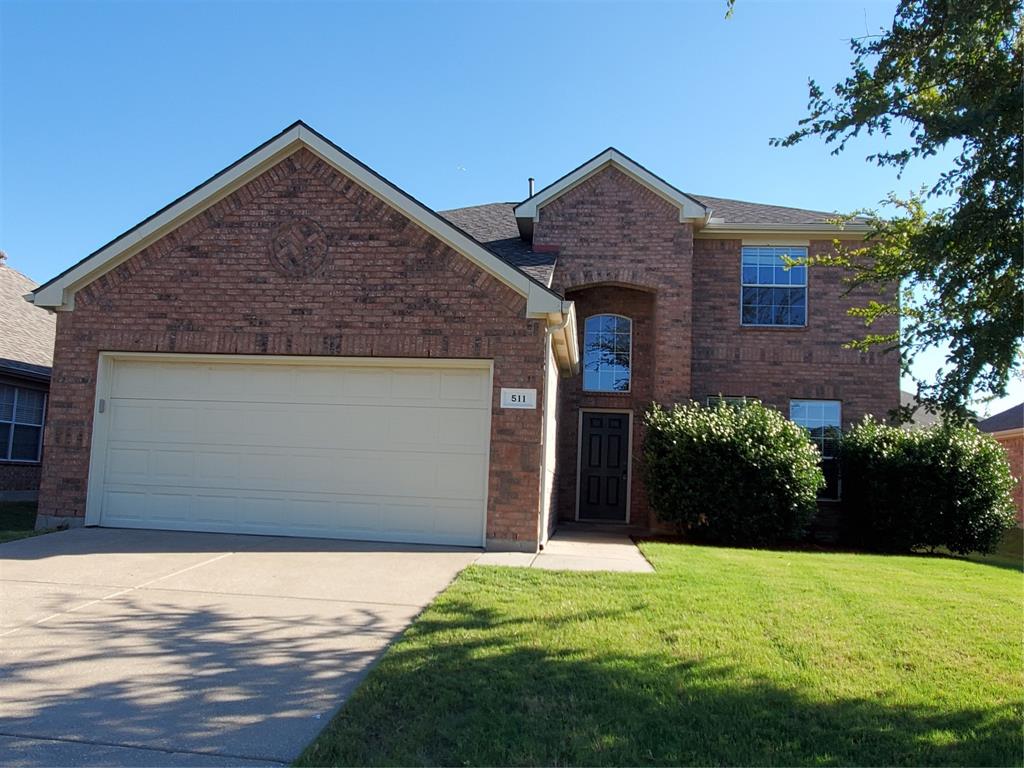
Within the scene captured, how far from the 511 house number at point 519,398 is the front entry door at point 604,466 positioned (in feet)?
19.2

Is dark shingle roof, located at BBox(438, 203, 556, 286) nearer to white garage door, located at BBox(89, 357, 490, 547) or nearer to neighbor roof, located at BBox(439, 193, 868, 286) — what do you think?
neighbor roof, located at BBox(439, 193, 868, 286)

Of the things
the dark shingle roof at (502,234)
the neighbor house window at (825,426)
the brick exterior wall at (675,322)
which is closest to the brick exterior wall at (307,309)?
the dark shingle roof at (502,234)

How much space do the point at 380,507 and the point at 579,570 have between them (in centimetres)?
285

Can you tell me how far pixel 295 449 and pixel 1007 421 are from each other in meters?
25.0

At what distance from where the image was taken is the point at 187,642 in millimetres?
4957

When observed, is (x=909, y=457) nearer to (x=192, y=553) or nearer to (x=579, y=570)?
(x=579, y=570)

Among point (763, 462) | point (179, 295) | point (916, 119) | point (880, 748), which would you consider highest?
point (916, 119)

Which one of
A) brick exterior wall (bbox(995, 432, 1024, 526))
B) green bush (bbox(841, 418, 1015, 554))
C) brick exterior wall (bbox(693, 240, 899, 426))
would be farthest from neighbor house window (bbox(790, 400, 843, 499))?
brick exterior wall (bbox(995, 432, 1024, 526))

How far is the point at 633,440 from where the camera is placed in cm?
1465

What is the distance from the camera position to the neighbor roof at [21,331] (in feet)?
50.0

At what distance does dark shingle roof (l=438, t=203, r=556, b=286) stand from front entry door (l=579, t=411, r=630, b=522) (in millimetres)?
3387

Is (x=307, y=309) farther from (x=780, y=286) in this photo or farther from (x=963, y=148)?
(x=780, y=286)

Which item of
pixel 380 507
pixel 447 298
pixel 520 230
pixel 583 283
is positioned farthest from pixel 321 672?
pixel 520 230

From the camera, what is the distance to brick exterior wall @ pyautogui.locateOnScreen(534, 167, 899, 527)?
1383 cm
